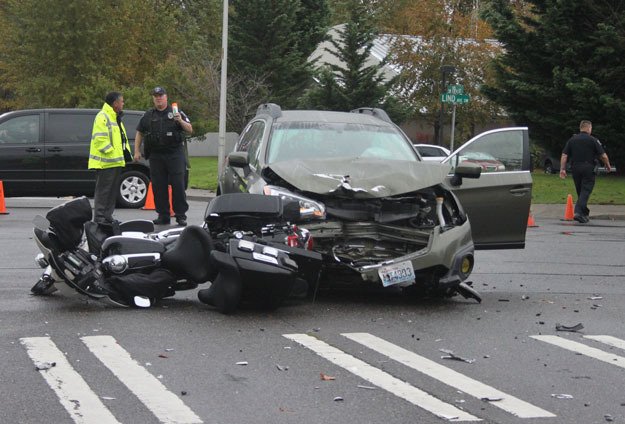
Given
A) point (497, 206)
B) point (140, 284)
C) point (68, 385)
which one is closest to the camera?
point (68, 385)

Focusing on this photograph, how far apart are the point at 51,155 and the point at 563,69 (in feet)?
50.8

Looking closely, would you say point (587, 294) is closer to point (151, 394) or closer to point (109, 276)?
point (109, 276)

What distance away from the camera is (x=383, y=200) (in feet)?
29.8

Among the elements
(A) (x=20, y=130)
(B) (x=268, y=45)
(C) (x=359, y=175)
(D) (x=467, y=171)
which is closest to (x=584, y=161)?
(D) (x=467, y=171)

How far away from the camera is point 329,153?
1034 centimetres

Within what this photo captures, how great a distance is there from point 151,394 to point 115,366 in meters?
0.75

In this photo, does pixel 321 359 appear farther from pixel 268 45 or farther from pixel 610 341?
pixel 268 45

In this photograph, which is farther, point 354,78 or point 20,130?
point 354,78

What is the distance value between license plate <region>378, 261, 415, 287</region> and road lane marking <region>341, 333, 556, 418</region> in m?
0.90

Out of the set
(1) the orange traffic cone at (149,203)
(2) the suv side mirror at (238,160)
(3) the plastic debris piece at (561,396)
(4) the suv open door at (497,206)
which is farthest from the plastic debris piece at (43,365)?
(1) the orange traffic cone at (149,203)

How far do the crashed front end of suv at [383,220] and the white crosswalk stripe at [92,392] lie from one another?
2311mm

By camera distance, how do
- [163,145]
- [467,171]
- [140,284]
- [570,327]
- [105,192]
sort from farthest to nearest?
[163,145], [105,192], [467,171], [140,284], [570,327]

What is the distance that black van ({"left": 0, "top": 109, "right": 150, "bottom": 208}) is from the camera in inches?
749

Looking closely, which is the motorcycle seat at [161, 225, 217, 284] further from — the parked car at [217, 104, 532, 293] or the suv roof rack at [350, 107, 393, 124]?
the suv roof rack at [350, 107, 393, 124]
